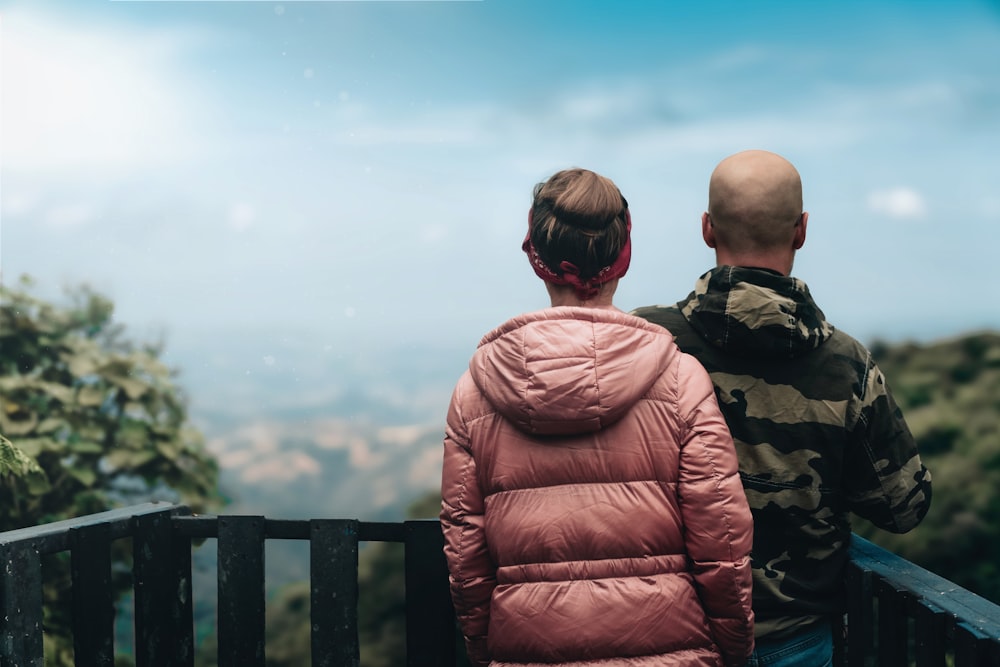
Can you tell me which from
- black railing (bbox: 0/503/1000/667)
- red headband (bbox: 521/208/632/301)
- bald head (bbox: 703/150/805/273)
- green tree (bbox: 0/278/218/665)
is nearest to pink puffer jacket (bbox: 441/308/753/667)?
red headband (bbox: 521/208/632/301)

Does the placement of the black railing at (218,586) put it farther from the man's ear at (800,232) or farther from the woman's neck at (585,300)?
the woman's neck at (585,300)

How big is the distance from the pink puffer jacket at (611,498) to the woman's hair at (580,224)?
5.1 inches

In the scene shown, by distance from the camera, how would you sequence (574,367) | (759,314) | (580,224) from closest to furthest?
(574,367) < (580,224) < (759,314)

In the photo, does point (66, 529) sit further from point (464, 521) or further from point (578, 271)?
point (578, 271)

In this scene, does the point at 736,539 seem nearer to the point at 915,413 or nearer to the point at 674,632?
the point at 674,632

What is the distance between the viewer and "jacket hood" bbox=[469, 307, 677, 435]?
185cm

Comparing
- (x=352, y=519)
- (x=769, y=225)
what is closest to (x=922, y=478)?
(x=769, y=225)

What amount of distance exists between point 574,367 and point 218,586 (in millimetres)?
1804

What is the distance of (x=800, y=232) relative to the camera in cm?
224

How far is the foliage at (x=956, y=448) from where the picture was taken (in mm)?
7395

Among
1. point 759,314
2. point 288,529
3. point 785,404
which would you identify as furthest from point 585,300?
point 288,529

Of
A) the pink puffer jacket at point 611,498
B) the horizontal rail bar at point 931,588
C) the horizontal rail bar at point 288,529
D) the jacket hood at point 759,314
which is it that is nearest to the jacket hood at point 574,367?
the pink puffer jacket at point 611,498

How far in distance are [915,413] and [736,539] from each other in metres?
7.15

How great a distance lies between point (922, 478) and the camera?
2.22 m
